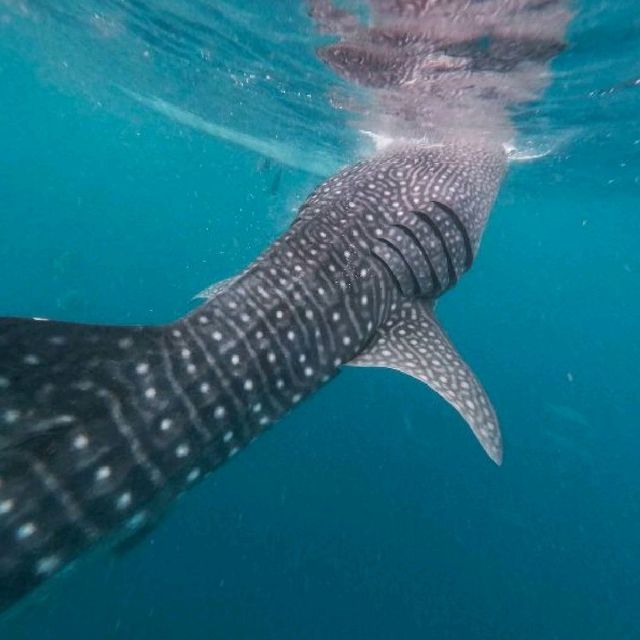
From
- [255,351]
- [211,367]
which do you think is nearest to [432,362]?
[255,351]

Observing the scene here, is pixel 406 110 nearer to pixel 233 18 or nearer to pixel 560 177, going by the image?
pixel 233 18

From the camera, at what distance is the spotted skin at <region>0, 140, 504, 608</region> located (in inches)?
108

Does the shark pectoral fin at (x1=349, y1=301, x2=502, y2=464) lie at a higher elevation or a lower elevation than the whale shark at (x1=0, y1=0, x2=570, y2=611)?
lower

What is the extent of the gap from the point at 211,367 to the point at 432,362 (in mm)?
2228

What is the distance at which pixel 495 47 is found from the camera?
8.66 m

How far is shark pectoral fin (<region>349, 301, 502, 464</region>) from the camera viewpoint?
15.0 ft

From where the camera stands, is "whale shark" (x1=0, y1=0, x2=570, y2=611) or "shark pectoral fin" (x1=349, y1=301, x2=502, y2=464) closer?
"whale shark" (x1=0, y1=0, x2=570, y2=611)

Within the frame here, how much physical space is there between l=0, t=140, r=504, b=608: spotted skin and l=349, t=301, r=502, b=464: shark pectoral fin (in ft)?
0.05

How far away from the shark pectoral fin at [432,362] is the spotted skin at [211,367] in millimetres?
14

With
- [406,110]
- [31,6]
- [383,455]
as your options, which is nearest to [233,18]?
[406,110]

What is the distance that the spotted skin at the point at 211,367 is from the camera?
9.02 ft

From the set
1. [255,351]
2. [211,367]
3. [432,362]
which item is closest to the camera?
[211,367]

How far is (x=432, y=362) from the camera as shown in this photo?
4941 mm

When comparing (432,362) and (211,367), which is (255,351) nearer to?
A: (211,367)
